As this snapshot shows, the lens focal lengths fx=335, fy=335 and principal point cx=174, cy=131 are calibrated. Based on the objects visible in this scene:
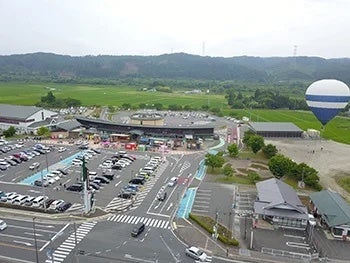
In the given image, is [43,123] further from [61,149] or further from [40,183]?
[40,183]

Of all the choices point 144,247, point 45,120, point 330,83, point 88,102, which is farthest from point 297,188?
point 88,102

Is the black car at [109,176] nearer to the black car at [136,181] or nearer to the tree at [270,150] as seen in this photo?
the black car at [136,181]

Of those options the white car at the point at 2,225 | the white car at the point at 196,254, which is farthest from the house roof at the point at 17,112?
the white car at the point at 196,254

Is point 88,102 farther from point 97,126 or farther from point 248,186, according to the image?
point 248,186

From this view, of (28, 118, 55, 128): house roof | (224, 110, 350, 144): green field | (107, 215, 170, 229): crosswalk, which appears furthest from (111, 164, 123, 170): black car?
(224, 110, 350, 144): green field

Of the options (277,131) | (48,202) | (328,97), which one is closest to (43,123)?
(48,202)
